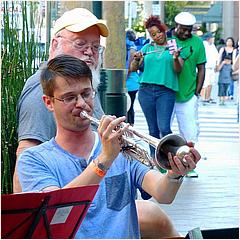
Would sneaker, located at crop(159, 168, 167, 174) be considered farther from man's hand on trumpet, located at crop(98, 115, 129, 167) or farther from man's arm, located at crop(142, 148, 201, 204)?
man's hand on trumpet, located at crop(98, 115, 129, 167)

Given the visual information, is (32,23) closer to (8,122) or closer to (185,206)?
(8,122)

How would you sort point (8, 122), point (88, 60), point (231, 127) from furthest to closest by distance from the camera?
point (231, 127) → point (8, 122) → point (88, 60)

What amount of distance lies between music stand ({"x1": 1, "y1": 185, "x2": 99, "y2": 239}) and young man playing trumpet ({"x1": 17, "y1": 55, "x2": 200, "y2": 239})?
23cm

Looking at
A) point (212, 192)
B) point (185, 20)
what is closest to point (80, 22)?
point (212, 192)

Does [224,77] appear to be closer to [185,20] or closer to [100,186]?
[185,20]

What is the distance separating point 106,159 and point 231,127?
1167 centimetres

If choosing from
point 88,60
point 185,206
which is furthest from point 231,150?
point 88,60

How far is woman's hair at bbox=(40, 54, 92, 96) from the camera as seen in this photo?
2768 millimetres

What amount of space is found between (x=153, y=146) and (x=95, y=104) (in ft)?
3.95

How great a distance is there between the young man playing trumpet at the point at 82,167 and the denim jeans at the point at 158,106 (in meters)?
5.11

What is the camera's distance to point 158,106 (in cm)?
802

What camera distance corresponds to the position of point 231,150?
10.8m

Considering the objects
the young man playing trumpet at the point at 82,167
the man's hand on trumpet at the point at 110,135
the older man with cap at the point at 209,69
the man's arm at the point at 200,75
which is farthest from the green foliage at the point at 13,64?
the older man with cap at the point at 209,69

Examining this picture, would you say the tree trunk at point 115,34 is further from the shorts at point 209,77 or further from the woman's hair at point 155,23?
the shorts at point 209,77
